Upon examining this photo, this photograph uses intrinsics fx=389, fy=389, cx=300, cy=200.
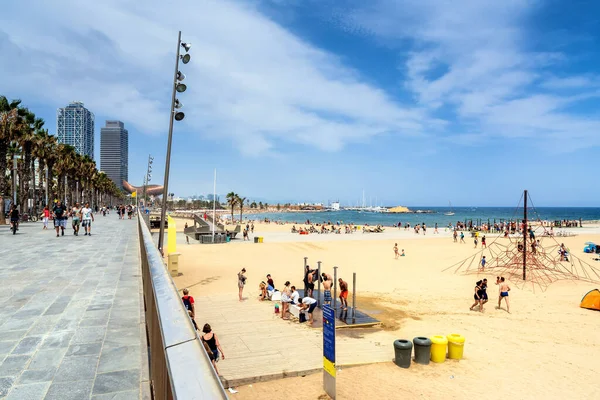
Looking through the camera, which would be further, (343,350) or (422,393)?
(343,350)

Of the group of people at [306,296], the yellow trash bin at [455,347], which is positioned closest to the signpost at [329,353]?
the yellow trash bin at [455,347]

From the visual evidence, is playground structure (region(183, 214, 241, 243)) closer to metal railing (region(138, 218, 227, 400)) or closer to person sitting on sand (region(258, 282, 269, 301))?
person sitting on sand (region(258, 282, 269, 301))

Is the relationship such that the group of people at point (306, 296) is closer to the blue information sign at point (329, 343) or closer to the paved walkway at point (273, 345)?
the paved walkway at point (273, 345)

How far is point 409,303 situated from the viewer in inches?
682

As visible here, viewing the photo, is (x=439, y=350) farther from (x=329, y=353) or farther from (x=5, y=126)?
(x=5, y=126)

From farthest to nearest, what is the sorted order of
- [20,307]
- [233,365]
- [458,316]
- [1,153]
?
[1,153]
[458,316]
[233,365]
[20,307]

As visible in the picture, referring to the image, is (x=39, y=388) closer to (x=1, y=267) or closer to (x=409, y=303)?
(x=1, y=267)

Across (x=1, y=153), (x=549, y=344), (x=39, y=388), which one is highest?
(x=1, y=153)

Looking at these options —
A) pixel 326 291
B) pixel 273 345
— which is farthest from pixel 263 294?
pixel 273 345

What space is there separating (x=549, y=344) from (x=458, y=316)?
11.5 ft

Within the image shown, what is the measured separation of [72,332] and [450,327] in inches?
485

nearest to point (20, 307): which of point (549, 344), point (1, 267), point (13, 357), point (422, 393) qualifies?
point (13, 357)

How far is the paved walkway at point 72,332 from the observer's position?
3.73 meters

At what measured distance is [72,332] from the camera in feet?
16.9
